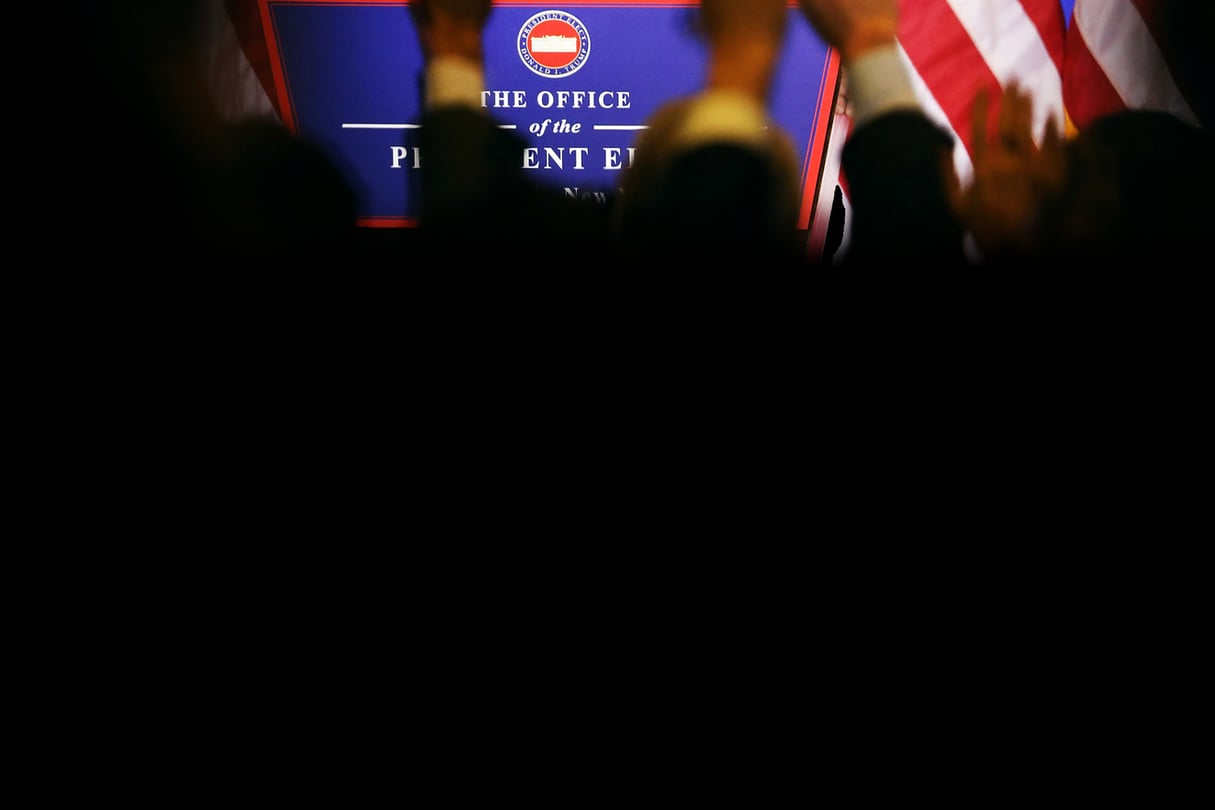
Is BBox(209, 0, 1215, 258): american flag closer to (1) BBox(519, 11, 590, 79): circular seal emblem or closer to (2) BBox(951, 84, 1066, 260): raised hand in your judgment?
(2) BBox(951, 84, 1066, 260): raised hand

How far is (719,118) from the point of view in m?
0.71

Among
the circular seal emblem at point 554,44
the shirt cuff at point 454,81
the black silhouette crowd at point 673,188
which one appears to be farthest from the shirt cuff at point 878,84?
the shirt cuff at point 454,81

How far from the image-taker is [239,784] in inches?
27.5

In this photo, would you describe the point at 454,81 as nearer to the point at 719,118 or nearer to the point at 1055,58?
the point at 719,118

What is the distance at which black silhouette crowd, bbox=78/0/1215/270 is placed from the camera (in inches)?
28.6

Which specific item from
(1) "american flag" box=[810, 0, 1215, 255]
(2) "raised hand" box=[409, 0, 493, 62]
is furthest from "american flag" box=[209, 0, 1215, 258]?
(2) "raised hand" box=[409, 0, 493, 62]

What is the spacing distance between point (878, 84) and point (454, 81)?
1.38 ft

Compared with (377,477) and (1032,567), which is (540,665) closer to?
(377,477)

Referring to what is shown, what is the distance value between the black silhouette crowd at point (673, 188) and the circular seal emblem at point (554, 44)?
0.23 ft

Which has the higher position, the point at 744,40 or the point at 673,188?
the point at 744,40

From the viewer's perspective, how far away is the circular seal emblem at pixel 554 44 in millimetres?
694

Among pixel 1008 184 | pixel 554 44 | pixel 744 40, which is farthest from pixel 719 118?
pixel 1008 184

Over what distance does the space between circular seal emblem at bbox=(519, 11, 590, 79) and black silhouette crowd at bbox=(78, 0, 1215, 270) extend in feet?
0.23

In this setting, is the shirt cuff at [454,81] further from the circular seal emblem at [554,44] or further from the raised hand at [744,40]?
the raised hand at [744,40]
